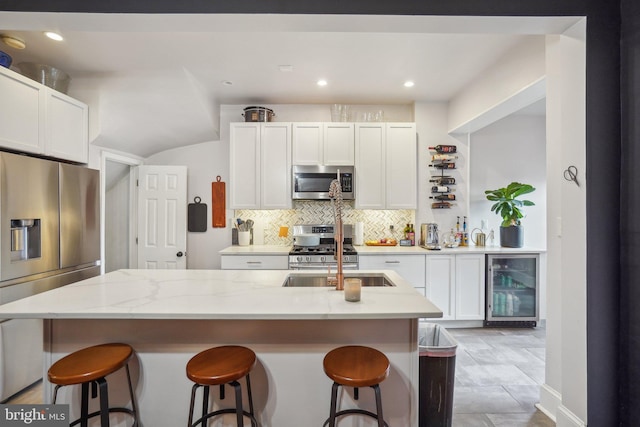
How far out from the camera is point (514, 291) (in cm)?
372

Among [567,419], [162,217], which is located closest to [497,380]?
[567,419]

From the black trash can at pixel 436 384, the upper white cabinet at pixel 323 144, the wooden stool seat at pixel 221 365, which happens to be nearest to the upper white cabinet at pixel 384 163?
the upper white cabinet at pixel 323 144

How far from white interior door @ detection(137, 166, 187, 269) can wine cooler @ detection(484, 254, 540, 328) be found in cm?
393

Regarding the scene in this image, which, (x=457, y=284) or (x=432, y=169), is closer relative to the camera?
(x=457, y=284)

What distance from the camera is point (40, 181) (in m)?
2.48

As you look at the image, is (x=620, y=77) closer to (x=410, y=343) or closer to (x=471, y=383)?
(x=410, y=343)

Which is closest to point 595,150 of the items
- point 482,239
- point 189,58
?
point 482,239

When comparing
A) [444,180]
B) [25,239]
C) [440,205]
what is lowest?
[25,239]

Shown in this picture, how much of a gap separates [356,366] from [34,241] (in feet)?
8.91

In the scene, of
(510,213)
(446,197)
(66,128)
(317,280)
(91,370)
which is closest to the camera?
(91,370)

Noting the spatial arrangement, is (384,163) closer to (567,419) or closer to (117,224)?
(567,419)

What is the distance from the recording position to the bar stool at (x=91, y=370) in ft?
4.33

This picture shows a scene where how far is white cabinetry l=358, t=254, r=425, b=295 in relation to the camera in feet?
11.8

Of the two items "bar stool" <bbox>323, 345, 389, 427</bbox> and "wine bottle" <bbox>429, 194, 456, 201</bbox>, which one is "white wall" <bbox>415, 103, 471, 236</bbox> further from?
"bar stool" <bbox>323, 345, 389, 427</bbox>
